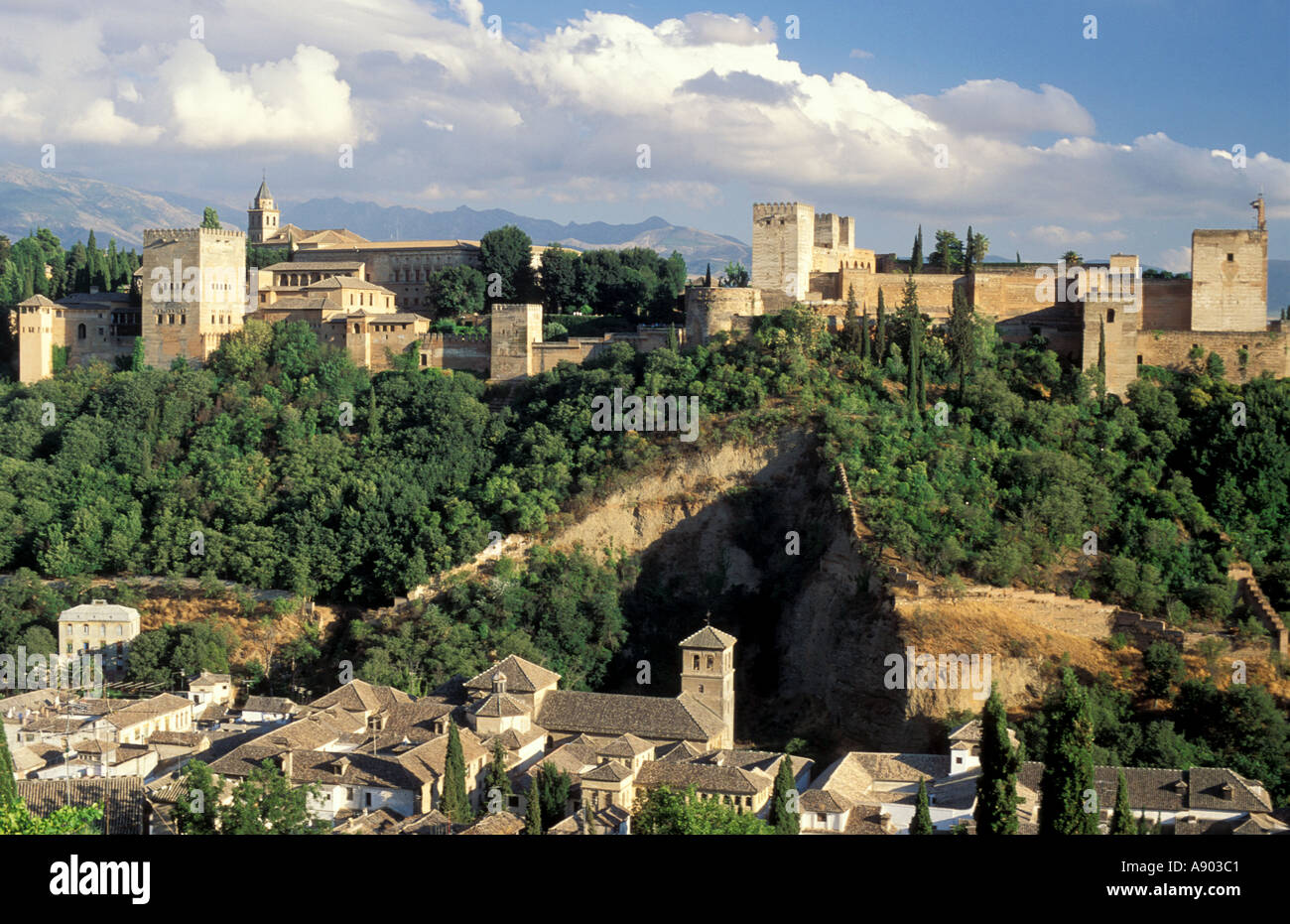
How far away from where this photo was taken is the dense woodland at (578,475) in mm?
34219

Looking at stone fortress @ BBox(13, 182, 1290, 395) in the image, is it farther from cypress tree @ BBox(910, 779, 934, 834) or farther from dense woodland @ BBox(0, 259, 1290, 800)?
cypress tree @ BBox(910, 779, 934, 834)

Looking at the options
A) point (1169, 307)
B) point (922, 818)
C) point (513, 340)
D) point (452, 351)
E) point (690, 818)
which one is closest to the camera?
point (690, 818)

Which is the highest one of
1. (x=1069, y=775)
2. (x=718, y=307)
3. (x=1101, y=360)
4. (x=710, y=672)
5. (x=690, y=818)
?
(x=718, y=307)

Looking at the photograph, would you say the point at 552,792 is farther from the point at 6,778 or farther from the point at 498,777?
the point at 6,778

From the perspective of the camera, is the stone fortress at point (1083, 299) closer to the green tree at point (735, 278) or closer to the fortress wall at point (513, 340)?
the green tree at point (735, 278)

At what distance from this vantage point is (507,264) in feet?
167

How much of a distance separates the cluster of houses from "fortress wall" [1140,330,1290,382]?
50.9 ft

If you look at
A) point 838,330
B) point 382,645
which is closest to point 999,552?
point 838,330

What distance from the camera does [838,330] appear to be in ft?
132

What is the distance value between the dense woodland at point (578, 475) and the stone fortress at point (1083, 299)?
84cm

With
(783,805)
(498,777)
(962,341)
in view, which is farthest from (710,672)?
(962,341)

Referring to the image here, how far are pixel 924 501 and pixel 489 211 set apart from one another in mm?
126662
